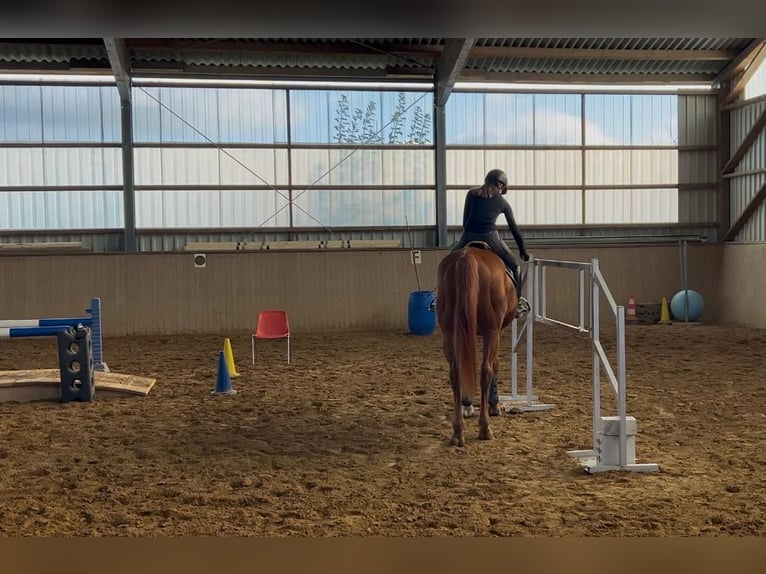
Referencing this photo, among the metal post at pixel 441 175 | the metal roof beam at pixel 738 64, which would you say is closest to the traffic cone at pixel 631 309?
the metal post at pixel 441 175

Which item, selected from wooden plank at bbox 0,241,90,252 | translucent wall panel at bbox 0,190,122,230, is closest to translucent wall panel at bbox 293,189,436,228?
translucent wall panel at bbox 0,190,122,230

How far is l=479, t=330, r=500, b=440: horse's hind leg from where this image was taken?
18.3 ft

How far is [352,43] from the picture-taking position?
15.7m

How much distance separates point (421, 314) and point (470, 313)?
7.56 metres

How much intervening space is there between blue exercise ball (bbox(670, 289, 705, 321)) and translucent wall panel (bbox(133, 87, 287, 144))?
9452 mm

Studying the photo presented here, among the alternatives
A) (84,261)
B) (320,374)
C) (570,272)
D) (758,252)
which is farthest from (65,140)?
(758,252)

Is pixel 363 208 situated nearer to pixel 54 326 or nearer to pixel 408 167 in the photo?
pixel 408 167

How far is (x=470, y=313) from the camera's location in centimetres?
534

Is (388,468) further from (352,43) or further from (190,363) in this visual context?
(352,43)

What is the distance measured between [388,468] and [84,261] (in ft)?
35.5

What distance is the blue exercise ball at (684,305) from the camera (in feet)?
47.5

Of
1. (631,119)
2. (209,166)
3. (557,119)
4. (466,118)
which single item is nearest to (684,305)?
(631,119)

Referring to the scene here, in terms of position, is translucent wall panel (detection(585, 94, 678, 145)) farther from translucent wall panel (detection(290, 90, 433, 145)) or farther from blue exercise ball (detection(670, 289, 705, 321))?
blue exercise ball (detection(670, 289, 705, 321))

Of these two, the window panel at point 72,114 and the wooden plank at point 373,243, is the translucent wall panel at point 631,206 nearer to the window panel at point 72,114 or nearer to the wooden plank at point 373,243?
the wooden plank at point 373,243
